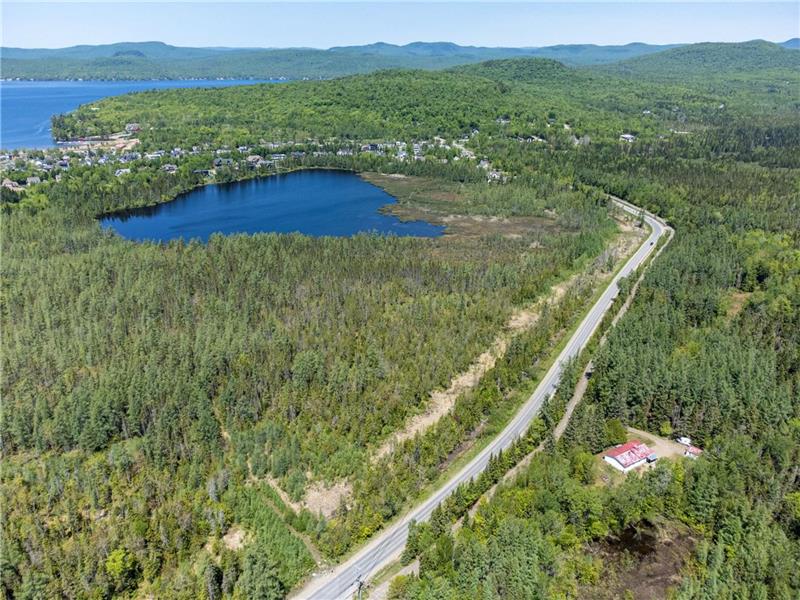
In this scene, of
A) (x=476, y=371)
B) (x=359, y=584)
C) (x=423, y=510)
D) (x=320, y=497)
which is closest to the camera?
(x=359, y=584)

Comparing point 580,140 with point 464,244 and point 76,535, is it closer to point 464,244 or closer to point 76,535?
point 464,244

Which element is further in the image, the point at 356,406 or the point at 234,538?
the point at 356,406

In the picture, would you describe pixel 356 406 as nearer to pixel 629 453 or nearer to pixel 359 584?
pixel 359 584

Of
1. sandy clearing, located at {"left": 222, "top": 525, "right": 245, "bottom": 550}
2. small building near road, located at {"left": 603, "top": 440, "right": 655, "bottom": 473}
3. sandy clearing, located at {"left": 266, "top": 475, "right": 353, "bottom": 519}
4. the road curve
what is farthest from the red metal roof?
sandy clearing, located at {"left": 222, "top": 525, "right": 245, "bottom": 550}

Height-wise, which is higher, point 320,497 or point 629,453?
point 629,453

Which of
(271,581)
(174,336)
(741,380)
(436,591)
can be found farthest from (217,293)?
(741,380)

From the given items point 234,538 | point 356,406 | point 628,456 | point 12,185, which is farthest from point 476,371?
point 12,185

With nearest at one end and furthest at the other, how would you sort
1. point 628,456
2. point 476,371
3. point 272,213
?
point 628,456
point 476,371
point 272,213

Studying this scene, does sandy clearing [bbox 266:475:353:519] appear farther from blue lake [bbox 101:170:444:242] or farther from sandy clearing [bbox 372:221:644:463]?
blue lake [bbox 101:170:444:242]
